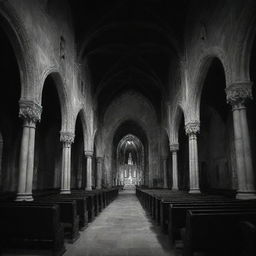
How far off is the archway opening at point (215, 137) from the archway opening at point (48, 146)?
1243cm

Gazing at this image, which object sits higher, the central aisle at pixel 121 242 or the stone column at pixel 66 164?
the stone column at pixel 66 164

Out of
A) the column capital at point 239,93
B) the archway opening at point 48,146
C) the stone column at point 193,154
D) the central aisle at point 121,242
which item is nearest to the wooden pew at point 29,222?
the central aisle at point 121,242

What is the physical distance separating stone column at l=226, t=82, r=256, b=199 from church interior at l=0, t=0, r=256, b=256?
4 cm

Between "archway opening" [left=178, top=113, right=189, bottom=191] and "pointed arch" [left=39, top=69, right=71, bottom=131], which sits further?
"archway opening" [left=178, top=113, right=189, bottom=191]

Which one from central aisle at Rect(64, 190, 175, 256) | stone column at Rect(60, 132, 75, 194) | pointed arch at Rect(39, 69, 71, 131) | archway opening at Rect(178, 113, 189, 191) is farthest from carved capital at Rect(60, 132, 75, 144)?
archway opening at Rect(178, 113, 189, 191)

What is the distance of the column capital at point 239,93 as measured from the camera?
30.1 feet

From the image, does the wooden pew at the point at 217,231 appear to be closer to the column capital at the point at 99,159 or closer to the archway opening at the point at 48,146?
the archway opening at the point at 48,146

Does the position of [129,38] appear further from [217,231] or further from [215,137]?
[217,231]

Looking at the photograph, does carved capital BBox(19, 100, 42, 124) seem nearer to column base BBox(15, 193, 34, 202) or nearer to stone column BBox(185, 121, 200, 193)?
column base BBox(15, 193, 34, 202)

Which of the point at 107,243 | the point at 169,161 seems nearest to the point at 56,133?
the point at 169,161

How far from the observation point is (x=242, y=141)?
358 inches

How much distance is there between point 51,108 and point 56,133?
294 centimetres

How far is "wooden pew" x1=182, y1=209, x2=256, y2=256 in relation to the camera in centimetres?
397

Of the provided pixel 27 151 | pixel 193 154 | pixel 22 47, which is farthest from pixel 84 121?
pixel 22 47
